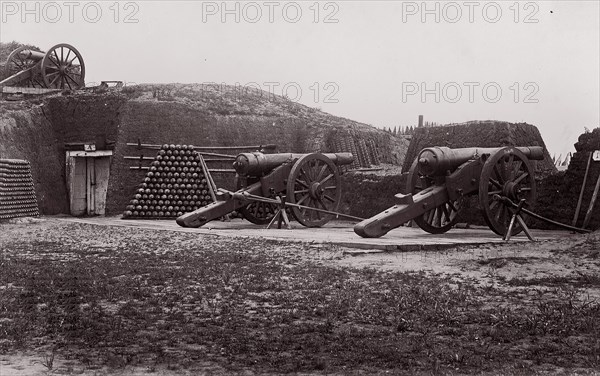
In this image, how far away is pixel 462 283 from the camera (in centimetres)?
717

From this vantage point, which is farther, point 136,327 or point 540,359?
point 136,327

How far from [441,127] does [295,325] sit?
12717 millimetres

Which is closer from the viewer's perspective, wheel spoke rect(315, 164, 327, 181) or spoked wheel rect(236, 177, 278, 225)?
wheel spoke rect(315, 164, 327, 181)

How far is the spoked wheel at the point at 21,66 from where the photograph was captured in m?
24.7

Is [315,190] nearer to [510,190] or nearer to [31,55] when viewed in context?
[510,190]

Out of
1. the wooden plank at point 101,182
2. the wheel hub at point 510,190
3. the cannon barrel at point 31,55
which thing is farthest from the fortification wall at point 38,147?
the wheel hub at point 510,190

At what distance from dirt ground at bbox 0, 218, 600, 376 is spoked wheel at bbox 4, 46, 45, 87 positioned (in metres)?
12.4

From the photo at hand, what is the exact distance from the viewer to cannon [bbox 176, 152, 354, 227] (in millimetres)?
15297

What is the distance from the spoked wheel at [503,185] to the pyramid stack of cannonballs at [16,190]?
36.0ft

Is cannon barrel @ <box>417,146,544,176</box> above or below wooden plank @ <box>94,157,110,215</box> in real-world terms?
above

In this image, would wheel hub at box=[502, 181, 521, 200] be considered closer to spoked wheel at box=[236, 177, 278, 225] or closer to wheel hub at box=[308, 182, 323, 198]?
wheel hub at box=[308, 182, 323, 198]

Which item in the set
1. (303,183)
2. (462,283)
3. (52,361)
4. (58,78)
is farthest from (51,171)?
(52,361)

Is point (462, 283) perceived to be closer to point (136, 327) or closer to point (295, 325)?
point (295, 325)

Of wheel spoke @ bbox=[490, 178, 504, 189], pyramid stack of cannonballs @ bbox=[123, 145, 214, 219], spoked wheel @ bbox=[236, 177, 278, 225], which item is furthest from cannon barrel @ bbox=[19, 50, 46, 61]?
wheel spoke @ bbox=[490, 178, 504, 189]
